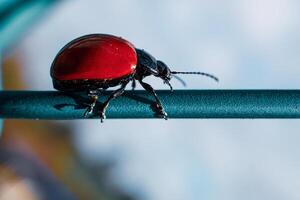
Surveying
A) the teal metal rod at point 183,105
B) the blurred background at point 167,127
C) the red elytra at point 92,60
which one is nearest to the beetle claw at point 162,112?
the teal metal rod at point 183,105

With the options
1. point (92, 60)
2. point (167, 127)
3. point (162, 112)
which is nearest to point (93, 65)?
point (92, 60)

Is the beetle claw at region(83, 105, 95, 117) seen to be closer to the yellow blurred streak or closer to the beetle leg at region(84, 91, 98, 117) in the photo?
the beetle leg at region(84, 91, 98, 117)

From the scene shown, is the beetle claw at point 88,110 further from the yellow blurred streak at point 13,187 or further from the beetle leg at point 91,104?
the yellow blurred streak at point 13,187

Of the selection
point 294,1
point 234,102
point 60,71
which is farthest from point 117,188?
point 234,102

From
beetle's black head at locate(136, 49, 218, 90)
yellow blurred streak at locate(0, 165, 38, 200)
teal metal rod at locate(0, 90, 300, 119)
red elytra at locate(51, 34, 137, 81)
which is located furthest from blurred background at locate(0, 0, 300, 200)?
teal metal rod at locate(0, 90, 300, 119)

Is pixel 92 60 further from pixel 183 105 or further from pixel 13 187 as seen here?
pixel 13 187

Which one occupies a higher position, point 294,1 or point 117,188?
point 294,1

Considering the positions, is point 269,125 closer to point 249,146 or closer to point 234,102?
point 249,146

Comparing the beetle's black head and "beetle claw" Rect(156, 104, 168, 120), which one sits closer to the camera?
"beetle claw" Rect(156, 104, 168, 120)
